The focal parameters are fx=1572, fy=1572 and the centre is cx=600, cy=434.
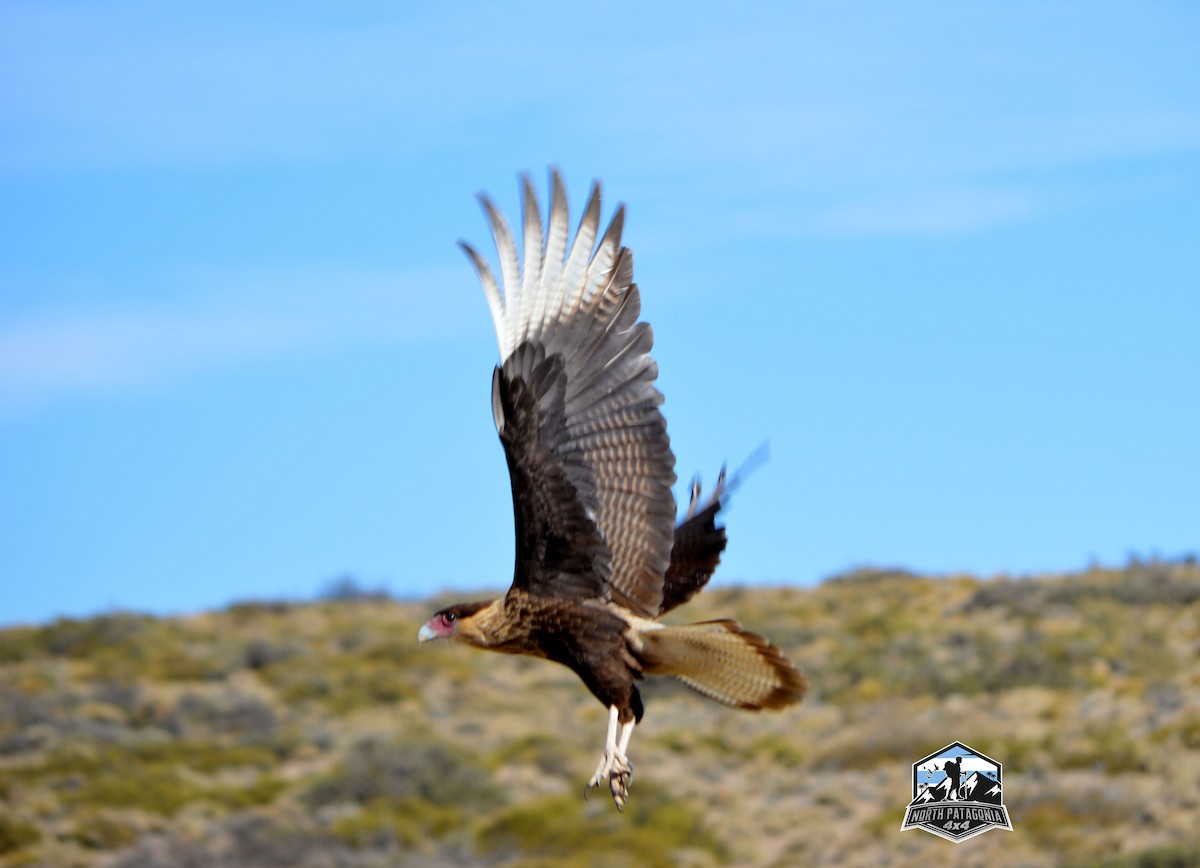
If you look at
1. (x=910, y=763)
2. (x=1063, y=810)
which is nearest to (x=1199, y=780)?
(x=1063, y=810)

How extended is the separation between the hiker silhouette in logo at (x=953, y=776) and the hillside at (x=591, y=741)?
100 centimetres

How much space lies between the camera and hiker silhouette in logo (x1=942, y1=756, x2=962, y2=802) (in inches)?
579

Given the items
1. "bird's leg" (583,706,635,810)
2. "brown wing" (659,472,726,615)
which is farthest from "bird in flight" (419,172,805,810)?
"brown wing" (659,472,726,615)

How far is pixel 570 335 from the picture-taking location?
6.10 m

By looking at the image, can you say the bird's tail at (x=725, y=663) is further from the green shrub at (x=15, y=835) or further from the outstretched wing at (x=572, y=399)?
the green shrub at (x=15, y=835)

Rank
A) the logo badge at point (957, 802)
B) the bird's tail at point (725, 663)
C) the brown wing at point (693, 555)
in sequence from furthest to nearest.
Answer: the logo badge at point (957, 802)
the brown wing at point (693, 555)
the bird's tail at point (725, 663)

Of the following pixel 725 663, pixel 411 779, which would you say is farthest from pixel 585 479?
pixel 411 779

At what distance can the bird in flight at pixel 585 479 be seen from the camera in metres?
5.97

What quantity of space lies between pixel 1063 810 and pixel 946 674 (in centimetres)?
553

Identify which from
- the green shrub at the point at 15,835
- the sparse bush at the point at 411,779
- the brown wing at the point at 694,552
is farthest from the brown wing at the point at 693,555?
the green shrub at the point at 15,835

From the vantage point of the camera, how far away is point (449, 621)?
613cm

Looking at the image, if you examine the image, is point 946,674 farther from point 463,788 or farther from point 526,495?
point 526,495

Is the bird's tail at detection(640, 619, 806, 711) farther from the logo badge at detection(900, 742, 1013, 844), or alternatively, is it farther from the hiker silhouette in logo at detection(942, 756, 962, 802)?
the hiker silhouette in logo at detection(942, 756, 962, 802)

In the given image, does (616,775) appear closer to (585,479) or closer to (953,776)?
(585,479)
